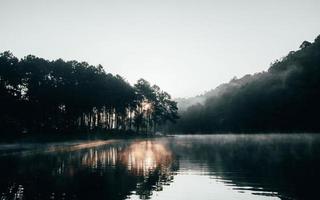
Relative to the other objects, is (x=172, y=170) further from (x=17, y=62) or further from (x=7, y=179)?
(x=17, y=62)

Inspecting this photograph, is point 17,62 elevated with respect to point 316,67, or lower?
lower

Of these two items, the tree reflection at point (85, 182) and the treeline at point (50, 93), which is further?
the treeline at point (50, 93)

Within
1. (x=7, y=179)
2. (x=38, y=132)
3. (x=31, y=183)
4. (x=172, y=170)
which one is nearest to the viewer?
(x=31, y=183)

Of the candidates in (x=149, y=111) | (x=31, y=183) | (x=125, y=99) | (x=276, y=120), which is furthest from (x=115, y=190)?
(x=276, y=120)

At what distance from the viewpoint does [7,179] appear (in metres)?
29.1

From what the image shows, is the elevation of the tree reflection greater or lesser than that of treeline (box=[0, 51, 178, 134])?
lesser

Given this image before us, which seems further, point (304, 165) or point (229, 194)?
point (304, 165)

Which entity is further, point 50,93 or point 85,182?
point 50,93

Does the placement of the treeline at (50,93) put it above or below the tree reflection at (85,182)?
above

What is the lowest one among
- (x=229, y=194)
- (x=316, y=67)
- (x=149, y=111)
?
(x=229, y=194)

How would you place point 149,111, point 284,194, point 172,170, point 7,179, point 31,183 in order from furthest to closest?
point 149,111, point 172,170, point 7,179, point 31,183, point 284,194

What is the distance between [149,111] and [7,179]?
15941 centimetres

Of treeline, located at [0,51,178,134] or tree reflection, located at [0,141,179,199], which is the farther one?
treeline, located at [0,51,178,134]

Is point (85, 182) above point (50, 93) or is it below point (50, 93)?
below
